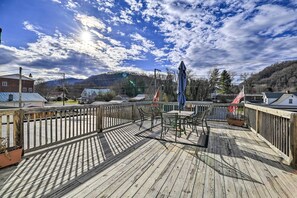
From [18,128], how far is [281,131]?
5332 mm

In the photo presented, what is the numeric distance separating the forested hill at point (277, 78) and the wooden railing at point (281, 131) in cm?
3085

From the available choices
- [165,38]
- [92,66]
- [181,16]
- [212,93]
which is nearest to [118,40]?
[165,38]

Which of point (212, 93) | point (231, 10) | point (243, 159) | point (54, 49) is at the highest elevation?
point (54, 49)

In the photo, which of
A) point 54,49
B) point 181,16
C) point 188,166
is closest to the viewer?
point 188,166

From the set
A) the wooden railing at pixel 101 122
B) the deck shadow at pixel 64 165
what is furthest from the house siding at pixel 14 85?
the deck shadow at pixel 64 165

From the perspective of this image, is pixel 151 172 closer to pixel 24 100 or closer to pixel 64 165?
pixel 64 165

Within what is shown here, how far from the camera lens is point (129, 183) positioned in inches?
85.6

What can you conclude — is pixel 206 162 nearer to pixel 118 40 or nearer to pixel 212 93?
pixel 118 40

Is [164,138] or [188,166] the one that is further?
[164,138]

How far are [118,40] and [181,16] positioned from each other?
6537 millimetres

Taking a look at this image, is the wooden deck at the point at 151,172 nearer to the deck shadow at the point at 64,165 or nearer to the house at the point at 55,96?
the deck shadow at the point at 64,165

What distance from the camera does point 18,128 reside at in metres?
2.96

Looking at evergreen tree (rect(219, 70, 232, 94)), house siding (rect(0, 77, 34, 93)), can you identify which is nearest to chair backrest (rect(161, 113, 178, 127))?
evergreen tree (rect(219, 70, 232, 94))

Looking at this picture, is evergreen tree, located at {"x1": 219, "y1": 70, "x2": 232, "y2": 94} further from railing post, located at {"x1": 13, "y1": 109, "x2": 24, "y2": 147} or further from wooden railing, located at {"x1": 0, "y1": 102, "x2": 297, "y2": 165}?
railing post, located at {"x1": 13, "y1": 109, "x2": 24, "y2": 147}
